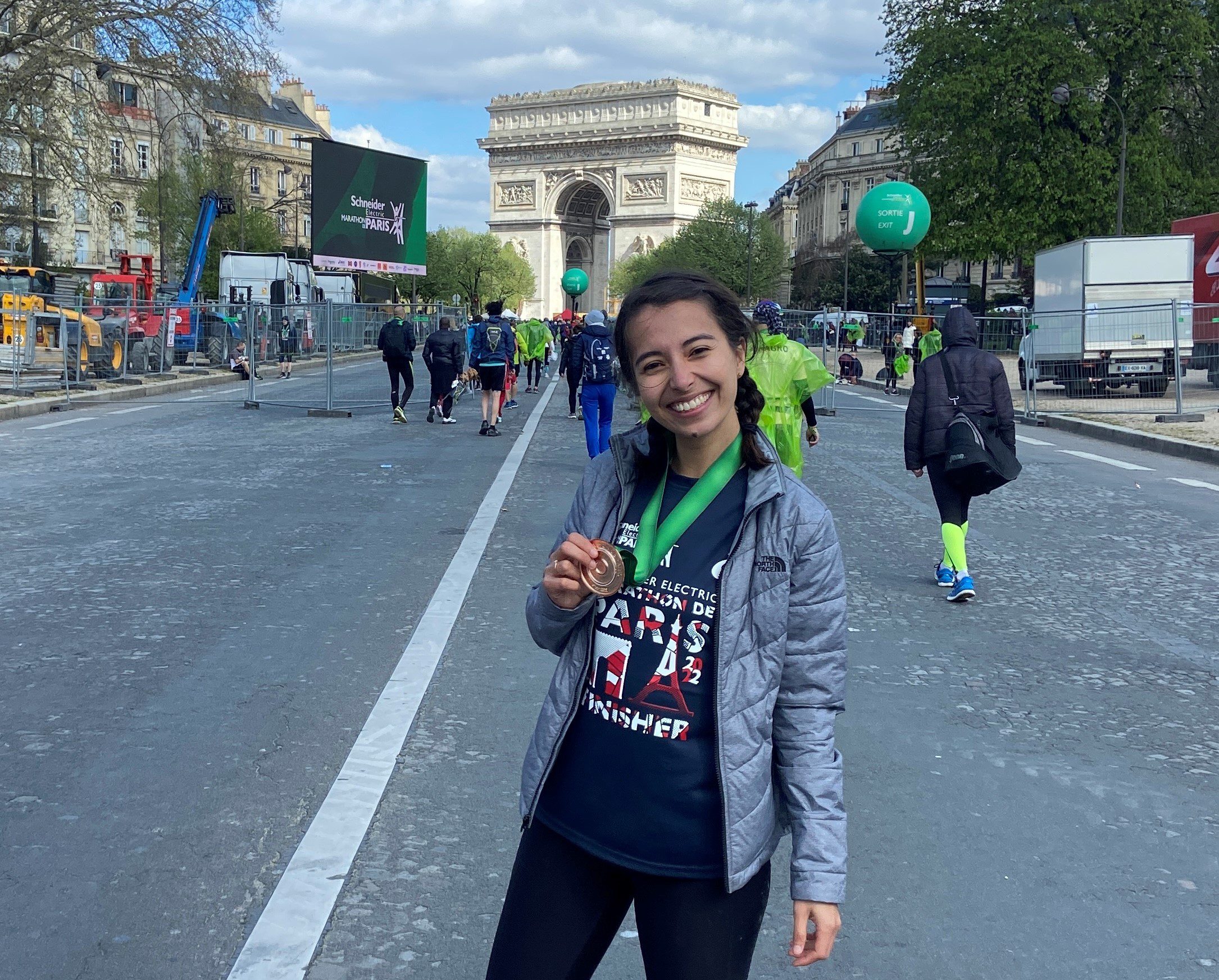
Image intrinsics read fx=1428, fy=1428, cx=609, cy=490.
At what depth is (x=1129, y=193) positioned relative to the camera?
37.3 metres

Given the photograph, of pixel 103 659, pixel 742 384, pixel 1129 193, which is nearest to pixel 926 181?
pixel 1129 193

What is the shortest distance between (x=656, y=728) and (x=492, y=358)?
1551 centimetres

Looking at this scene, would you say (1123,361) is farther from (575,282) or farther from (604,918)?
(575,282)

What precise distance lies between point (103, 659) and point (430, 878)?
2779mm

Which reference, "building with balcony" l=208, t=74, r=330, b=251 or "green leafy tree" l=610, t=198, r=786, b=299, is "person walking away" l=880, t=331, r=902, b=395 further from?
"building with balcony" l=208, t=74, r=330, b=251

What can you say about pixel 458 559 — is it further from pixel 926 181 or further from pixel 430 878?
pixel 926 181

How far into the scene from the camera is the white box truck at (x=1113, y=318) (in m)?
20.7

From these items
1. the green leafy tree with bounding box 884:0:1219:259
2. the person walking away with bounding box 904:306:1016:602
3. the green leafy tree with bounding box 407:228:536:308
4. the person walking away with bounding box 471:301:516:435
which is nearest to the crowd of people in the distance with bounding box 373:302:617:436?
the person walking away with bounding box 471:301:516:435

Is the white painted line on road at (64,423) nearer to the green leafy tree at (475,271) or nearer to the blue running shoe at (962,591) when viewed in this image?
the blue running shoe at (962,591)

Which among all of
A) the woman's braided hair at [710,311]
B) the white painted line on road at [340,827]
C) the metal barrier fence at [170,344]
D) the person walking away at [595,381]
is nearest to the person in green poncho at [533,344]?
the metal barrier fence at [170,344]

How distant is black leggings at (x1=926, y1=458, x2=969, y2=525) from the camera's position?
295 inches

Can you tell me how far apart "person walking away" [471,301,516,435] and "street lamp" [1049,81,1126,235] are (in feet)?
70.4

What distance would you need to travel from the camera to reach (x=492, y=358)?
17.4 m

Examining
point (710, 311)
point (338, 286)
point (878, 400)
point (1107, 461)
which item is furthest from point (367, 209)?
point (710, 311)
